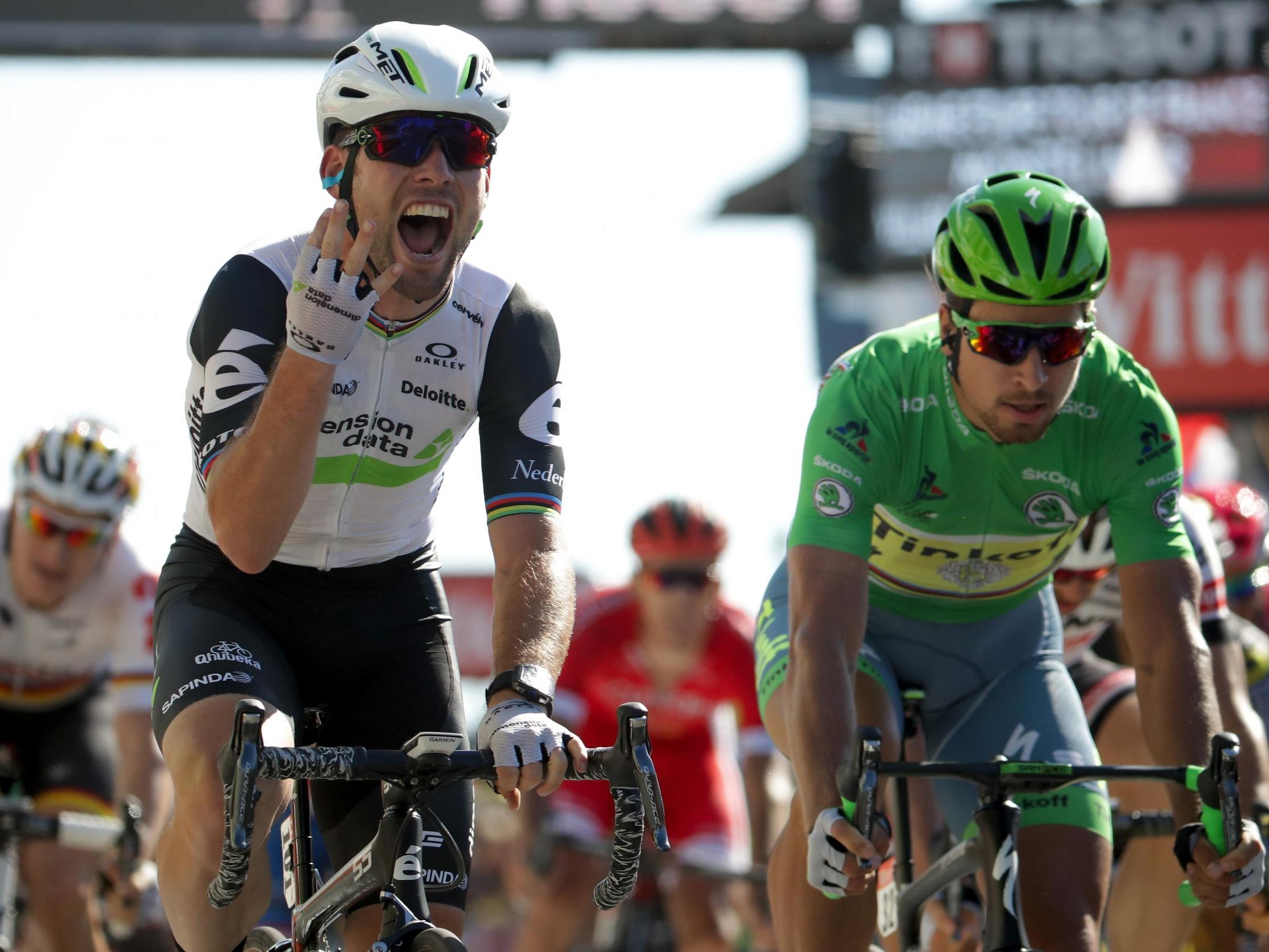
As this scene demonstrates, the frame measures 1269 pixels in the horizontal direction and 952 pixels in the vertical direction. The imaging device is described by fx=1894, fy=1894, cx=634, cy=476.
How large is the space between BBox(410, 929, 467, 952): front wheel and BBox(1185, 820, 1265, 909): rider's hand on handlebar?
1.89 metres

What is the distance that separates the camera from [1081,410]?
528 cm

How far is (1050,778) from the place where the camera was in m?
4.57

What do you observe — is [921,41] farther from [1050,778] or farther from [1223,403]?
[1050,778]

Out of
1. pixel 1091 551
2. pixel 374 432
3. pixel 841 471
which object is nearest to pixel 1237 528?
pixel 1091 551

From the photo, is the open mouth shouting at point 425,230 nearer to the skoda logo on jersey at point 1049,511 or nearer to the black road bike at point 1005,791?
the black road bike at point 1005,791

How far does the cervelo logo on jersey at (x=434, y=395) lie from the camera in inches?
187

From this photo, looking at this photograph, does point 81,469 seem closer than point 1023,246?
No

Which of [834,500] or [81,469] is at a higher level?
[834,500]

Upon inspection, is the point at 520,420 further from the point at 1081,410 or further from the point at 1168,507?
the point at 1168,507

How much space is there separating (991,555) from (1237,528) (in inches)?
143

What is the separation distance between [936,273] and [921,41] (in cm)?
1563

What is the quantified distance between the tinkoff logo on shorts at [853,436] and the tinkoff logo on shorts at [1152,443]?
752 mm

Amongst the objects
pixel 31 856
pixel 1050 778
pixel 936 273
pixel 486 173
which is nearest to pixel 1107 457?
pixel 936 273

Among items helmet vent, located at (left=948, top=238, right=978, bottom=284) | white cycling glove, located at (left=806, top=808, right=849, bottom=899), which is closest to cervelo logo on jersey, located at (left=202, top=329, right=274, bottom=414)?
white cycling glove, located at (left=806, top=808, right=849, bottom=899)
